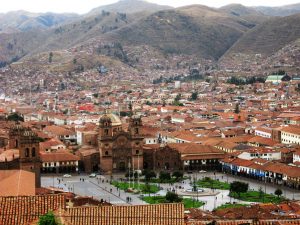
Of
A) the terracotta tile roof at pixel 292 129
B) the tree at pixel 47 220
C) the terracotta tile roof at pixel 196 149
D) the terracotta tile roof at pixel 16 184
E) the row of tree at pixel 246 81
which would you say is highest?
the tree at pixel 47 220

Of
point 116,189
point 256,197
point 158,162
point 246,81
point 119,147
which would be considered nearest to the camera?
point 256,197

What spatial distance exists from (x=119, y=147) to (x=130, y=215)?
168 ft

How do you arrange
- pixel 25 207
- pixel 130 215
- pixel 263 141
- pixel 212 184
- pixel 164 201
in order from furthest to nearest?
pixel 263 141, pixel 212 184, pixel 164 201, pixel 25 207, pixel 130 215

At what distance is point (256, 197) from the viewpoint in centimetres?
5091

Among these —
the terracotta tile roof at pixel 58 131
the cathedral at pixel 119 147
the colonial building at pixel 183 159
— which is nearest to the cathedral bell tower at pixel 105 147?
the cathedral at pixel 119 147

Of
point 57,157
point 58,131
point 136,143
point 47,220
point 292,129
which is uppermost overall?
point 47,220

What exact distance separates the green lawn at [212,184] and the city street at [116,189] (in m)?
1.17

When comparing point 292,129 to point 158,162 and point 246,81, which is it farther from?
point 246,81

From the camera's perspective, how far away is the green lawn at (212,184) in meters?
55.9

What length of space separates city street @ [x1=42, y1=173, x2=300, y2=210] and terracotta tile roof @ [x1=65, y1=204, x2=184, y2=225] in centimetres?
3071

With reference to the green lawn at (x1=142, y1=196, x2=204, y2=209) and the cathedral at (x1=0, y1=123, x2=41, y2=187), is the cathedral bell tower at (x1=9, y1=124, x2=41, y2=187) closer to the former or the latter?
the cathedral at (x1=0, y1=123, x2=41, y2=187)

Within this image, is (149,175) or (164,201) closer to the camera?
(164,201)

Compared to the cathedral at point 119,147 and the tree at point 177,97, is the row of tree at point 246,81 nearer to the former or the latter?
the tree at point 177,97

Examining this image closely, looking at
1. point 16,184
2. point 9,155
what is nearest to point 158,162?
point 9,155
